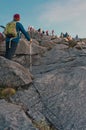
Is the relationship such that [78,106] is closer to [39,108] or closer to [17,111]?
[39,108]

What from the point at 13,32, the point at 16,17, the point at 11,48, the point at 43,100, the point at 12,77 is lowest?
Answer: the point at 43,100

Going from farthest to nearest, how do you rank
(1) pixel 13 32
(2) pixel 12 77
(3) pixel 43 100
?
(1) pixel 13 32, (2) pixel 12 77, (3) pixel 43 100

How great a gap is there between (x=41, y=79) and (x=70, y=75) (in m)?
1.69

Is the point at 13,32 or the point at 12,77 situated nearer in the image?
the point at 12,77

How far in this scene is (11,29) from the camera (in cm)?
2320

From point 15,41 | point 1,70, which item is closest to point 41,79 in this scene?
point 1,70

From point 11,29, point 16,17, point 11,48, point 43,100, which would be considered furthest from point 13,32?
point 43,100

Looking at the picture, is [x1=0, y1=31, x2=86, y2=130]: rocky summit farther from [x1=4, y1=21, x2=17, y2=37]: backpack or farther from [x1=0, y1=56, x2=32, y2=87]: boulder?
[x1=4, y1=21, x2=17, y2=37]: backpack

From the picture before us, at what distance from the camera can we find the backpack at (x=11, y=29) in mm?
23000

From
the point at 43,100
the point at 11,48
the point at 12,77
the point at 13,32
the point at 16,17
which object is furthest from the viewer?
the point at 11,48

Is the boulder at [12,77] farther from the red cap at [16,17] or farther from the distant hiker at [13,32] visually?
the red cap at [16,17]

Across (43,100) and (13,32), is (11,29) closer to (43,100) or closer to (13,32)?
(13,32)

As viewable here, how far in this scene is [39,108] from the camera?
1695cm

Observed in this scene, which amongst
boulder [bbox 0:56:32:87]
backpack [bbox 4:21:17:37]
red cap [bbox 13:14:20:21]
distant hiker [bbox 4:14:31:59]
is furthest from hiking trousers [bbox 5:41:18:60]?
boulder [bbox 0:56:32:87]
